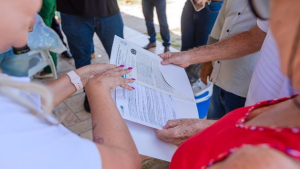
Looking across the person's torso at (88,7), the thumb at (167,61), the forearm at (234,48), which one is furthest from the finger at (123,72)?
the person's torso at (88,7)

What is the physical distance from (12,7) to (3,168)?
0.99ft

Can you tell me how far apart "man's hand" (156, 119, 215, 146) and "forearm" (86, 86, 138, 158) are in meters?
0.20

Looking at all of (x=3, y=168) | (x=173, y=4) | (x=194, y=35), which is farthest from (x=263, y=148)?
(x=173, y=4)

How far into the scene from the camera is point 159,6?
3643 millimetres

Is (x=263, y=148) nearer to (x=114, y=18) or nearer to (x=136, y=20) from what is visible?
(x=114, y=18)

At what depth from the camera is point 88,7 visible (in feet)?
7.06

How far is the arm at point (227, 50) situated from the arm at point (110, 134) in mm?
556

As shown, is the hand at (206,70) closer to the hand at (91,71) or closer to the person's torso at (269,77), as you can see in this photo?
the person's torso at (269,77)

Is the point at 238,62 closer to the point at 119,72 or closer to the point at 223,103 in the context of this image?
the point at 223,103

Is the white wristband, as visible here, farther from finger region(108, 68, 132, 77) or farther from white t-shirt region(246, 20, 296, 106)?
white t-shirt region(246, 20, 296, 106)

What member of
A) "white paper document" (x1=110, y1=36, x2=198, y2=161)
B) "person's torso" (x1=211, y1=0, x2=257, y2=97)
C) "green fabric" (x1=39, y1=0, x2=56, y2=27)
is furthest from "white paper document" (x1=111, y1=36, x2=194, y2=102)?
"green fabric" (x1=39, y1=0, x2=56, y2=27)

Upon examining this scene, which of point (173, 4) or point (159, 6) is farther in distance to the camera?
point (173, 4)

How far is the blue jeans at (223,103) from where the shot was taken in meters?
1.39

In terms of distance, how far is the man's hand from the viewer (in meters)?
0.88
